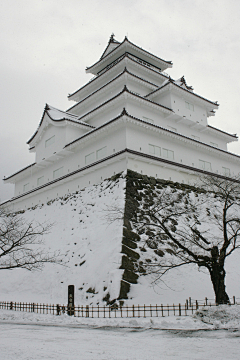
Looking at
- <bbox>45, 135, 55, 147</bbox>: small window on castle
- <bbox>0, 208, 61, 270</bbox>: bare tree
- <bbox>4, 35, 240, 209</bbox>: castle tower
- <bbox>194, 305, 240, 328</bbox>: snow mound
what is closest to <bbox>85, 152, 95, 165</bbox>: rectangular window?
<bbox>4, 35, 240, 209</bbox>: castle tower

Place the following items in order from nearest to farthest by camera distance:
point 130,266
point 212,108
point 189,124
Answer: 1. point 130,266
2. point 189,124
3. point 212,108

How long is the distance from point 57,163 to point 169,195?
1395 centimetres

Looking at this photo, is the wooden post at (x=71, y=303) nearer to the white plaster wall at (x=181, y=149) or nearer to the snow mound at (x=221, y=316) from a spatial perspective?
the snow mound at (x=221, y=316)

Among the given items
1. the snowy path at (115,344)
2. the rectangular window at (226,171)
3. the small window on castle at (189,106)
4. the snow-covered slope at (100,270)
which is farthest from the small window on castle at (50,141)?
the snowy path at (115,344)

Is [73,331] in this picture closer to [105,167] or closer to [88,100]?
[105,167]

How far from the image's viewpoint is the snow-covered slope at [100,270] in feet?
53.8

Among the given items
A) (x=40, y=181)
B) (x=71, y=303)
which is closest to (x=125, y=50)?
(x=40, y=181)

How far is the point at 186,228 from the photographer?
23.1 metres

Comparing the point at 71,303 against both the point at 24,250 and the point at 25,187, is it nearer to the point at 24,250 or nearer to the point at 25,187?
the point at 24,250

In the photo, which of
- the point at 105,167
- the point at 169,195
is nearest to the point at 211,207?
the point at 169,195

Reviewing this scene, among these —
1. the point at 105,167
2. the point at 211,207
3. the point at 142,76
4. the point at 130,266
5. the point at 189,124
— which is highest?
the point at 142,76

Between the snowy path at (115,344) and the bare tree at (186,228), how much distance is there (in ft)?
12.7

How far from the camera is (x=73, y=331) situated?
11.4m

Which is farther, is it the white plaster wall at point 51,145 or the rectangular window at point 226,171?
the rectangular window at point 226,171
